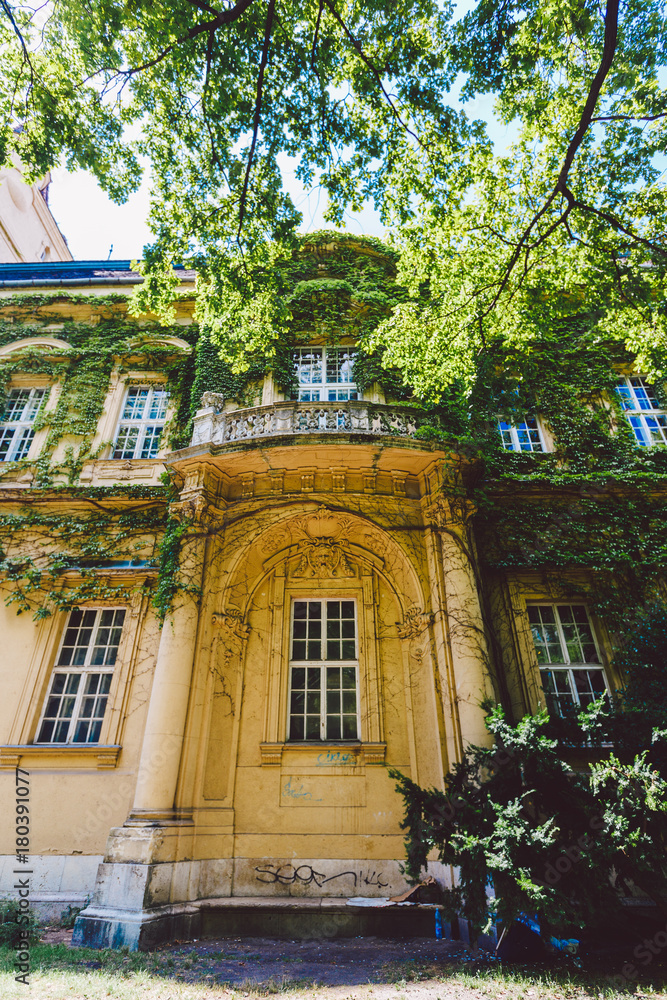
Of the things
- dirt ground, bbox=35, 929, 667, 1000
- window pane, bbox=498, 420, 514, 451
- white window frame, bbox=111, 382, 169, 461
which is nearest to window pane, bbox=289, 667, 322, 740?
dirt ground, bbox=35, 929, 667, 1000

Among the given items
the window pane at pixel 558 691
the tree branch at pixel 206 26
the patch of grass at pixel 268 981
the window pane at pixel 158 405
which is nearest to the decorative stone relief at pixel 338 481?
the window pane at pixel 158 405

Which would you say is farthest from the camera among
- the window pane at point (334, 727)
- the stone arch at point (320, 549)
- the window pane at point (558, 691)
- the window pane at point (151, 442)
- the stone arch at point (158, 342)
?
the stone arch at point (158, 342)

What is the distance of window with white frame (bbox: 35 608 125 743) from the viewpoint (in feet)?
31.2

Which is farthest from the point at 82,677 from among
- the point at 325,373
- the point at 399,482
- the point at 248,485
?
the point at 325,373

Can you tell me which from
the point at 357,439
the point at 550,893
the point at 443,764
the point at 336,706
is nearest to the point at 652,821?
the point at 550,893

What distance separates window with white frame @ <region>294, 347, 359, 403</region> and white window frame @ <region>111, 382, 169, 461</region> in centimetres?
308

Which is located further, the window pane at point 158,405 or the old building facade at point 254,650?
the window pane at point 158,405

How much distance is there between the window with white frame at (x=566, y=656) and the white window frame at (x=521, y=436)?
3.39 m

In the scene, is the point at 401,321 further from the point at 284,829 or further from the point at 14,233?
the point at 14,233

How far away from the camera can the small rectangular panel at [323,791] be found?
8.79 meters

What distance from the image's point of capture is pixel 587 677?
31.3 feet

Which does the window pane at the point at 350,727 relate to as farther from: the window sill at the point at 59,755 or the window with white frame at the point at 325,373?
the window with white frame at the point at 325,373

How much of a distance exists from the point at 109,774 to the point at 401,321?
A: 355 inches

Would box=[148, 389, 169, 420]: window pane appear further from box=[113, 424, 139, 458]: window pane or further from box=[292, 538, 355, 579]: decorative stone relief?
box=[292, 538, 355, 579]: decorative stone relief
